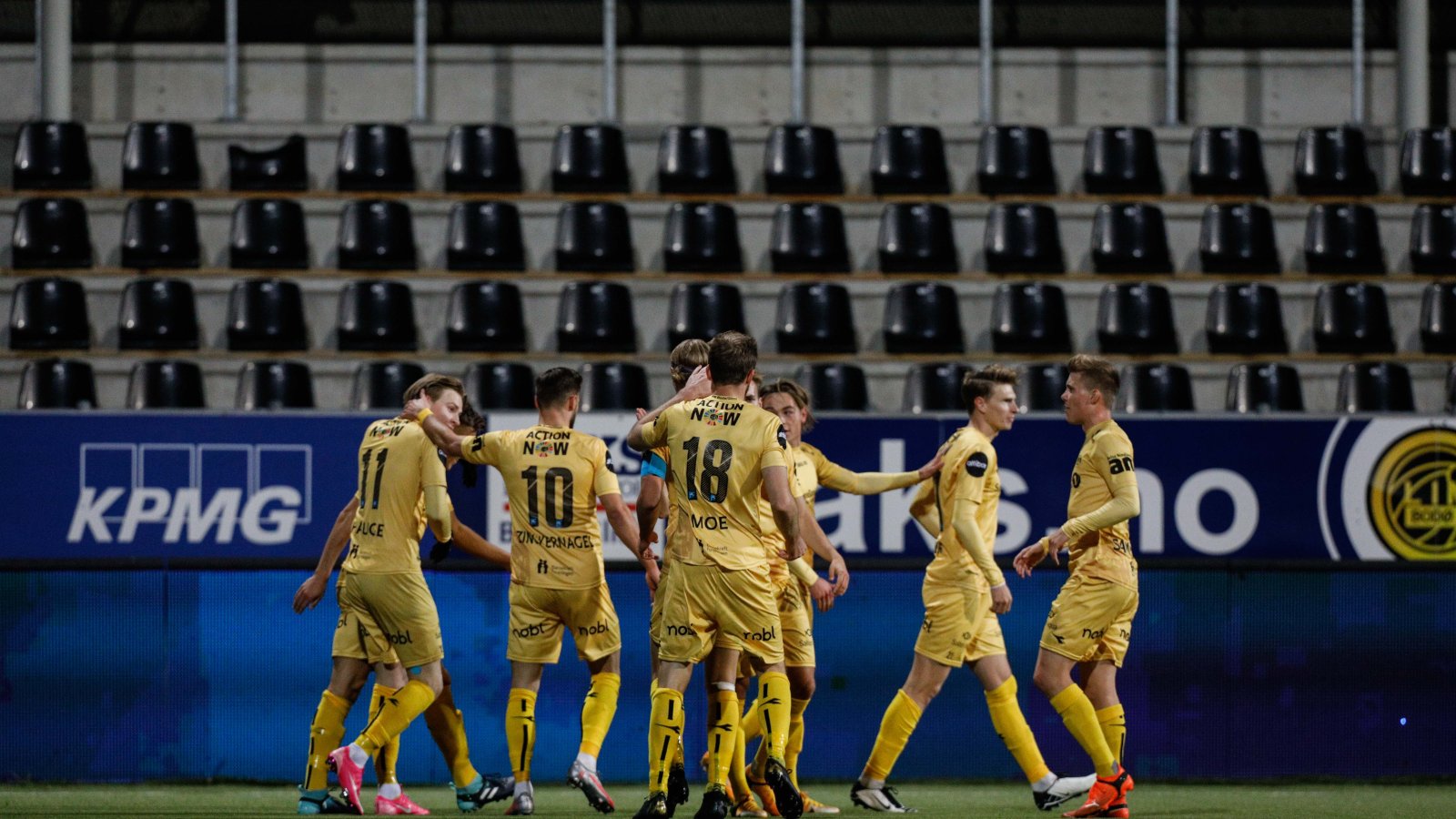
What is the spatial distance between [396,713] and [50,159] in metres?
8.16

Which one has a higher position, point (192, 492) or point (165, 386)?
point (165, 386)

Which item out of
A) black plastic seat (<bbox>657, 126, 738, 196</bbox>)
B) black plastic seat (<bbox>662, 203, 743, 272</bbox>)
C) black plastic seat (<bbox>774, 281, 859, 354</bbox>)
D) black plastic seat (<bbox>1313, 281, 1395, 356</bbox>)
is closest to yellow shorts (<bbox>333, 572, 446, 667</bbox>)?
black plastic seat (<bbox>774, 281, 859, 354</bbox>)

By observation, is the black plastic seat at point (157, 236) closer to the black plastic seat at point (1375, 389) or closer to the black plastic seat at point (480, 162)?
the black plastic seat at point (480, 162)

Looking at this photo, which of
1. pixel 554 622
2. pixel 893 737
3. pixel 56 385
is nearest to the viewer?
pixel 554 622

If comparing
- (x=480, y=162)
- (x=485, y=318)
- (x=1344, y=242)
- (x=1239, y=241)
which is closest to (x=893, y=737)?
(x=485, y=318)

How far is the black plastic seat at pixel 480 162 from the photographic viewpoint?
14953mm

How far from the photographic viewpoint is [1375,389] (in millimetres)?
13859

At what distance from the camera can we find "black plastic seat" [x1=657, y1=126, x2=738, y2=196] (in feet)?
49.3

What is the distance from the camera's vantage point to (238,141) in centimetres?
1532

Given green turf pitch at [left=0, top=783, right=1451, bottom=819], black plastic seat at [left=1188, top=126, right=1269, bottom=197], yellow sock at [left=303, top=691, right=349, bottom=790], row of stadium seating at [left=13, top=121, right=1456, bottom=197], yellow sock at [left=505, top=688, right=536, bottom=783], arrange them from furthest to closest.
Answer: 1. black plastic seat at [left=1188, top=126, right=1269, bottom=197]
2. row of stadium seating at [left=13, top=121, right=1456, bottom=197]
3. green turf pitch at [left=0, top=783, right=1451, bottom=819]
4. yellow sock at [left=505, top=688, right=536, bottom=783]
5. yellow sock at [left=303, top=691, right=349, bottom=790]

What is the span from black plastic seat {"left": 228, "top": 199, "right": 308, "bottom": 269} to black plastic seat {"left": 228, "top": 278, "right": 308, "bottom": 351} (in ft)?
1.21

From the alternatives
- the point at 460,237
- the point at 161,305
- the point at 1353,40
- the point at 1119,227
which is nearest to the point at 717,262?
the point at 460,237

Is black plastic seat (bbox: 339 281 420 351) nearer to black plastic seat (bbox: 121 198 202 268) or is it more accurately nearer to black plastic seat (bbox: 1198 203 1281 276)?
black plastic seat (bbox: 121 198 202 268)

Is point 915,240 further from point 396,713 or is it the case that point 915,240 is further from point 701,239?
point 396,713
